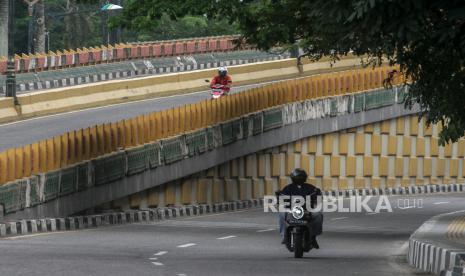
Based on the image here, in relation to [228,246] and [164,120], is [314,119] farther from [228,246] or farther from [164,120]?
[228,246]

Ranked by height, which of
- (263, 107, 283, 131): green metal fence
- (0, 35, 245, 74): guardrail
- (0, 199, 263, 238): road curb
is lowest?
(0, 199, 263, 238): road curb

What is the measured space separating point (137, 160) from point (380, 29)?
63.5 ft

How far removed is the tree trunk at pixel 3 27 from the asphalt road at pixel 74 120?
18160mm

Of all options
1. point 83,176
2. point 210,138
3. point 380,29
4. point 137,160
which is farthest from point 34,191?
point 210,138

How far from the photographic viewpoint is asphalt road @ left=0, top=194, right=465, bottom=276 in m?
18.7

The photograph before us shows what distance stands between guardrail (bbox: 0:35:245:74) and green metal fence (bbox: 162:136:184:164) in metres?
31.4

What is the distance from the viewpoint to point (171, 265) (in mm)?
19547

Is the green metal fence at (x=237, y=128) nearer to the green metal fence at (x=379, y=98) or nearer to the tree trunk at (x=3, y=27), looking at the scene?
the green metal fence at (x=379, y=98)

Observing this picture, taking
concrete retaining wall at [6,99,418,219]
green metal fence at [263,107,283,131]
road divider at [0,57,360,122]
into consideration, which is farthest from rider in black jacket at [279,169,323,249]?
green metal fence at [263,107,283,131]

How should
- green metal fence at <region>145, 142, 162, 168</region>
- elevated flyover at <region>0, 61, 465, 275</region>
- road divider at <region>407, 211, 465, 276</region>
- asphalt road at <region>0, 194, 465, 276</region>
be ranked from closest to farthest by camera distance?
1. road divider at <region>407, 211, 465, 276</region>
2. asphalt road at <region>0, 194, 465, 276</region>
3. elevated flyover at <region>0, 61, 465, 275</region>
4. green metal fence at <region>145, 142, 162, 168</region>

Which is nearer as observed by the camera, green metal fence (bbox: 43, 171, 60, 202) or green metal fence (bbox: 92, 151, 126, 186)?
green metal fence (bbox: 43, 171, 60, 202)

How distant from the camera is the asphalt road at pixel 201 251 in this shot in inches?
738

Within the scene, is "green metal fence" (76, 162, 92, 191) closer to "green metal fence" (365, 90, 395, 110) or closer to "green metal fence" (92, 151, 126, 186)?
"green metal fence" (92, 151, 126, 186)

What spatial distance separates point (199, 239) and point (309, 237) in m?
5.00
